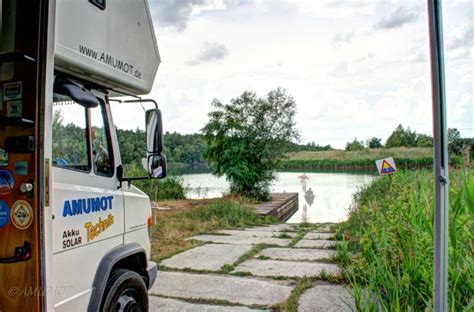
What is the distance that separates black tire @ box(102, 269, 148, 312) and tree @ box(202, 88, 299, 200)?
1063cm

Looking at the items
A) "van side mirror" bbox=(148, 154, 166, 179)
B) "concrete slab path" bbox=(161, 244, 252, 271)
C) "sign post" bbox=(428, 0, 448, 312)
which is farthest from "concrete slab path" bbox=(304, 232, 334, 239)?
"sign post" bbox=(428, 0, 448, 312)

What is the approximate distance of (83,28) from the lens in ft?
7.89

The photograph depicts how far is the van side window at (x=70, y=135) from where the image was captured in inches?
96.3

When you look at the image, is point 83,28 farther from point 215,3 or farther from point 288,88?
point 288,88

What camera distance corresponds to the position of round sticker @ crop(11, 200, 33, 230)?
77.0 inches

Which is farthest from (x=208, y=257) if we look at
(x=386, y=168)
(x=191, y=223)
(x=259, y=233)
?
(x=386, y=168)

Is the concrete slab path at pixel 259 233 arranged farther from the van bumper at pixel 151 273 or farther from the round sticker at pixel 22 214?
the round sticker at pixel 22 214

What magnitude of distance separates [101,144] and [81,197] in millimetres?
541

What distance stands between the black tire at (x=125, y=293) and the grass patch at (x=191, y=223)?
3141mm

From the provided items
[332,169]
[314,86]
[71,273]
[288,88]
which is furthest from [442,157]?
[332,169]

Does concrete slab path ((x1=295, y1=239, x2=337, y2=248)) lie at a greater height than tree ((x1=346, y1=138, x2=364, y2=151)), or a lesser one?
lesser

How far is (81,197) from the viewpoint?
2.38 m

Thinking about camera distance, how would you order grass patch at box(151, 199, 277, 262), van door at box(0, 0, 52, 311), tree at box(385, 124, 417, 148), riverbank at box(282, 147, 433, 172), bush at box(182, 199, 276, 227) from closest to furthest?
1. van door at box(0, 0, 52, 311)
2. grass patch at box(151, 199, 277, 262)
3. bush at box(182, 199, 276, 227)
4. tree at box(385, 124, 417, 148)
5. riverbank at box(282, 147, 433, 172)

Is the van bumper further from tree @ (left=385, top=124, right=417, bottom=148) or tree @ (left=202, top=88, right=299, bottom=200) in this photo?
tree @ (left=202, top=88, right=299, bottom=200)
